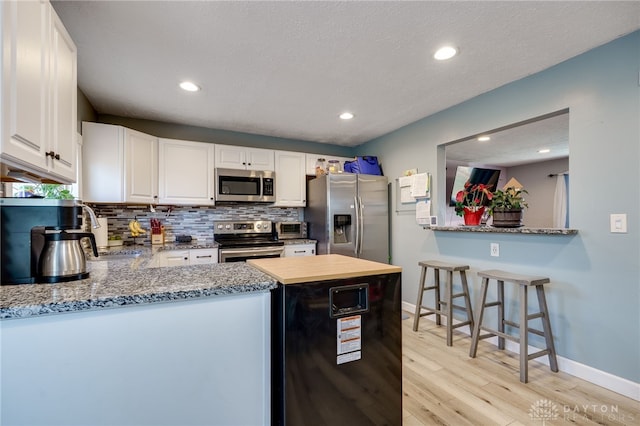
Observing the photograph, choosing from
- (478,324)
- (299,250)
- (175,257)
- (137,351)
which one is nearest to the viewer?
(137,351)

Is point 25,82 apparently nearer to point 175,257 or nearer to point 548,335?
point 175,257

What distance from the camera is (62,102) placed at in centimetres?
146

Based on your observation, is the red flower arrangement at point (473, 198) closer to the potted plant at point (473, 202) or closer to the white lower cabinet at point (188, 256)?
the potted plant at point (473, 202)

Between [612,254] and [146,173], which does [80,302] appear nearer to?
[146,173]

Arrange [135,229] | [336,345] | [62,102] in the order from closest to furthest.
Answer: [336,345] → [62,102] → [135,229]

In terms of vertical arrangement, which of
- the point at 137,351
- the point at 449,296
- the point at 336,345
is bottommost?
the point at 449,296

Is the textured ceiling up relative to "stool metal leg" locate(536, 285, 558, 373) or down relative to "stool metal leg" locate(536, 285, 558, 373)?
up

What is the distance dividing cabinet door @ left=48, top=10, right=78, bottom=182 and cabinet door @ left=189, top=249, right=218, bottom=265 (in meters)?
1.60

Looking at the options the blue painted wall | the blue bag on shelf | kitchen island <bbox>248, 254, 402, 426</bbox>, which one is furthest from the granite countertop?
the blue bag on shelf

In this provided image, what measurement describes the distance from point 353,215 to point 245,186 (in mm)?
1415

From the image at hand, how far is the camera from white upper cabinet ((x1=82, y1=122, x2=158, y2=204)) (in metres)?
2.78

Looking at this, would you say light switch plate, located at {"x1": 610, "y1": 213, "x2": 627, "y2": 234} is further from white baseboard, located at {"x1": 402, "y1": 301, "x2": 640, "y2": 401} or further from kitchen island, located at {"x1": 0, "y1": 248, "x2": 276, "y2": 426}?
kitchen island, located at {"x1": 0, "y1": 248, "x2": 276, "y2": 426}

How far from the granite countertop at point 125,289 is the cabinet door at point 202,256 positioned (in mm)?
1767

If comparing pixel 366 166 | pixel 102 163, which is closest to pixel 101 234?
pixel 102 163
